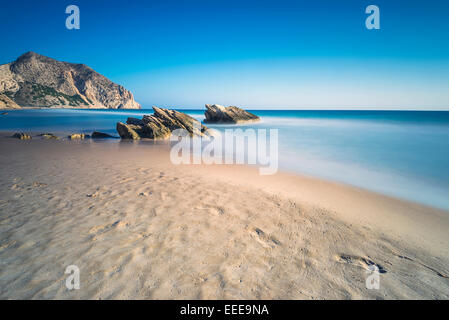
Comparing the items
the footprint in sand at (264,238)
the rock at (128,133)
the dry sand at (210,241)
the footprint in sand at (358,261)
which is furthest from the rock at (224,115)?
the footprint in sand at (358,261)

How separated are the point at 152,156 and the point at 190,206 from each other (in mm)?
6337

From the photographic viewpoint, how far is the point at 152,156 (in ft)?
33.5

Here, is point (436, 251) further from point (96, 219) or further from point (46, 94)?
point (46, 94)

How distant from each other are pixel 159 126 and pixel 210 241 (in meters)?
15.7

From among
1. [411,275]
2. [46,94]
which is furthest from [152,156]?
[46,94]

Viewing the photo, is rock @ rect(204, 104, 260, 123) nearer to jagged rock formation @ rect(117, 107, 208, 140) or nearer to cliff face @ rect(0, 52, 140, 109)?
jagged rock formation @ rect(117, 107, 208, 140)

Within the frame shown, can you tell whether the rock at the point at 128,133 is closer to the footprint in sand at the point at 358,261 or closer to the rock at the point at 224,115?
the footprint in sand at the point at 358,261

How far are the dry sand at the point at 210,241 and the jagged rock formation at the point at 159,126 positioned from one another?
34.1 ft

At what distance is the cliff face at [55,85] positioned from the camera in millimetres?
106812

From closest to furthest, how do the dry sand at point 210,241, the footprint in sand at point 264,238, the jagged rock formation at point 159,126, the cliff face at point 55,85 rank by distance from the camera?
the dry sand at point 210,241 → the footprint in sand at point 264,238 → the jagged rock formation at point 159,126 → the cliff face at point 55,85

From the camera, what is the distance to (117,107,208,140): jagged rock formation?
16.3 m

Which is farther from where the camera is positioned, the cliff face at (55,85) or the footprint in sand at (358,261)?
the cliff face at (55,85)

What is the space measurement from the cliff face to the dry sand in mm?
139814

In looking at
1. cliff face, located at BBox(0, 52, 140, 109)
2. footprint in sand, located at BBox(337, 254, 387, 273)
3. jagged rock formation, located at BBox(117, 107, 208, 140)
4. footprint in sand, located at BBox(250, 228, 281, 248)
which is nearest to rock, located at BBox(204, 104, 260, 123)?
jagged rock formation, located at BBox(117, 107, 208, 140)
